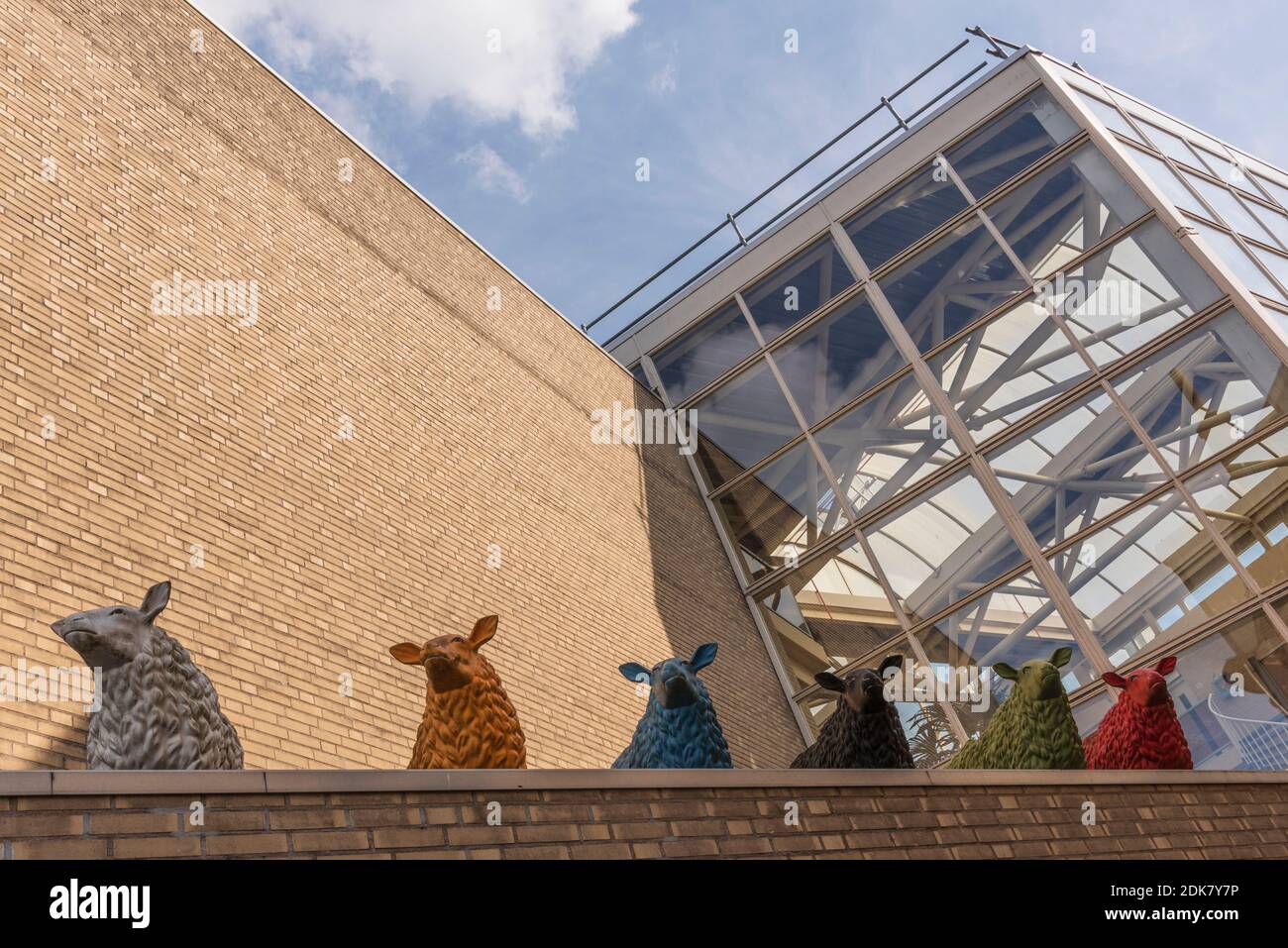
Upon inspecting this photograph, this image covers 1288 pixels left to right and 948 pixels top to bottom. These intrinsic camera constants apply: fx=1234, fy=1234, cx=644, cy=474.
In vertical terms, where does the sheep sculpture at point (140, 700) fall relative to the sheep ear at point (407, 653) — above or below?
below

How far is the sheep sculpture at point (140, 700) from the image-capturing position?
5445 mm

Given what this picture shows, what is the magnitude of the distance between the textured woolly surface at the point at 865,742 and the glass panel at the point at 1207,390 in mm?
7577

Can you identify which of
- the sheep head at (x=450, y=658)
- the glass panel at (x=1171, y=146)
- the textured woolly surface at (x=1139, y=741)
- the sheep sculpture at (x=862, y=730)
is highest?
the glass panel at (x=1171, y=146)

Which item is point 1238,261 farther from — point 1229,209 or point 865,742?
point 865,742

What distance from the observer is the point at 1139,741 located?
7.55 metres

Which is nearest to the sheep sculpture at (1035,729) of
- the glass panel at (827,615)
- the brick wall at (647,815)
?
the brick wall at (647,815)

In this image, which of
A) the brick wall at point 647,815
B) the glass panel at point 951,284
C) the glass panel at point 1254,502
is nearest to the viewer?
the brick wall at point 647,815

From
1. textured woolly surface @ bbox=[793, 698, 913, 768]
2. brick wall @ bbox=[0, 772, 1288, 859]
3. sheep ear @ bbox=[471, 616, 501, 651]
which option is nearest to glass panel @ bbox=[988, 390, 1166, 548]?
brick wall @ bbox=[0, 772, 1288, 859]

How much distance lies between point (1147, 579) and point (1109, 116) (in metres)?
6.79

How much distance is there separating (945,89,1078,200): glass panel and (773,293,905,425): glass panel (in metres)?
2.21

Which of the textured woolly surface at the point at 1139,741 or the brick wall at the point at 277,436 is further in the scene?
the brick wall at the point at 277,436

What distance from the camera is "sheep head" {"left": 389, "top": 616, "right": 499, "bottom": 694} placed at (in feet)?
21.1

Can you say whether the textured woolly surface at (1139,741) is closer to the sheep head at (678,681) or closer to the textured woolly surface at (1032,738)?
the textured woolly surface at (1032,738)

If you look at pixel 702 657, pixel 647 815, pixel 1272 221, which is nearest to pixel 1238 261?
pixel 1272 221
